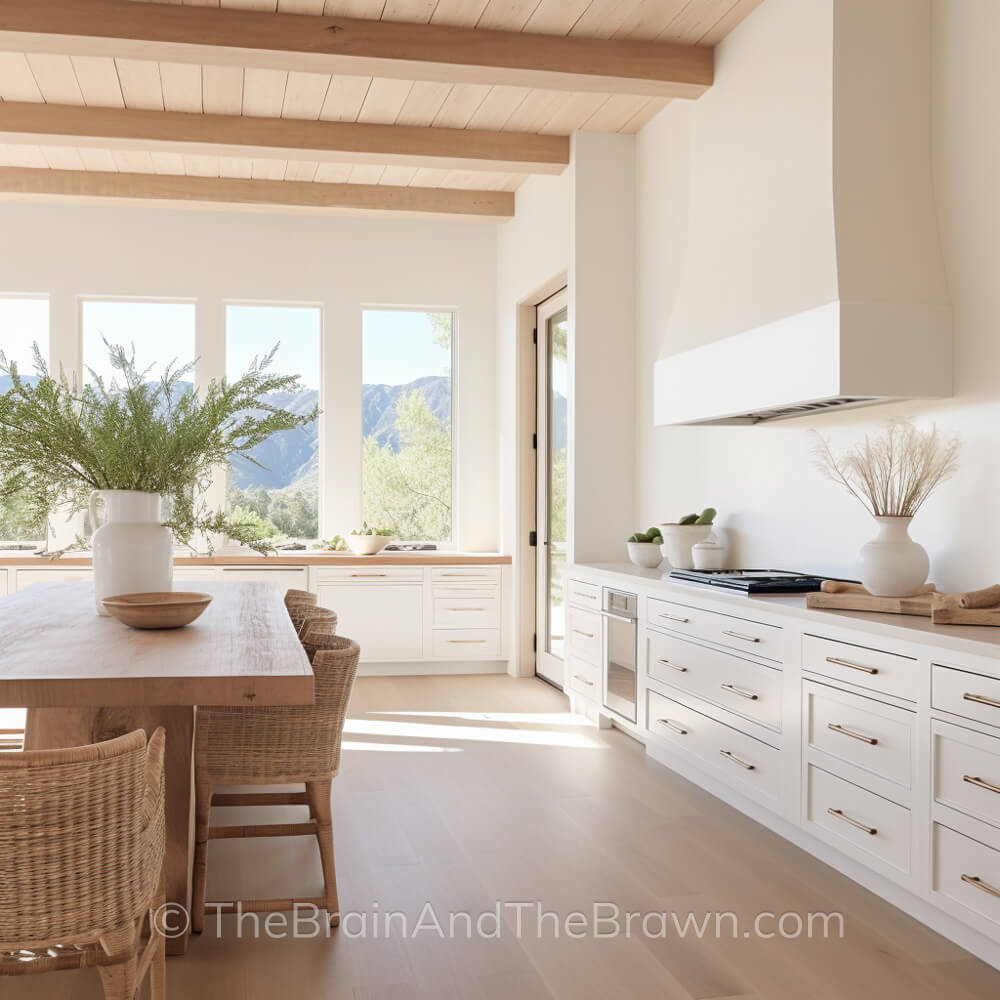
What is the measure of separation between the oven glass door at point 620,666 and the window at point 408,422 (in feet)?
8.85

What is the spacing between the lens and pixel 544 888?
3.02 m

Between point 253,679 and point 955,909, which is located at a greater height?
point 253,679

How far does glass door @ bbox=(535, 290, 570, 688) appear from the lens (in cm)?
632

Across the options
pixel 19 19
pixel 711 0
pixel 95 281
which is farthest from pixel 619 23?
pixel 95 281

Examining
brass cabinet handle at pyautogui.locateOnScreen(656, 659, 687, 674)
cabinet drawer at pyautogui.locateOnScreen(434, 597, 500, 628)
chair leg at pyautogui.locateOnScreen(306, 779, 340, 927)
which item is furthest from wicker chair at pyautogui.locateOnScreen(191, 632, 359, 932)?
cabinet drawer at pyautogui.locateOnScreen(434, 597, 500, 628)

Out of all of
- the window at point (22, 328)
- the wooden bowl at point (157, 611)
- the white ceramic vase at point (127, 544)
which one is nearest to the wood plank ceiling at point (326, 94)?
the window at point (22, 328)

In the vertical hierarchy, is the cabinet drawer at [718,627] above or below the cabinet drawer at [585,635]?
above

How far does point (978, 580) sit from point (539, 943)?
5.47ft

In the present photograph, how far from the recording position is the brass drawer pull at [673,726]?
4.09 m

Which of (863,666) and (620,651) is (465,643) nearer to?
(620,651)

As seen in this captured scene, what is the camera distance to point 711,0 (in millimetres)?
3955

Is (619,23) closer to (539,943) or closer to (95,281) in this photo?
(539,943)

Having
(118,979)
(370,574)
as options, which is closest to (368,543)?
(370,574)

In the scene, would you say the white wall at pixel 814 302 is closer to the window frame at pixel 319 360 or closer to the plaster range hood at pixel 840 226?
the plaster range hood at pixel 840 226
